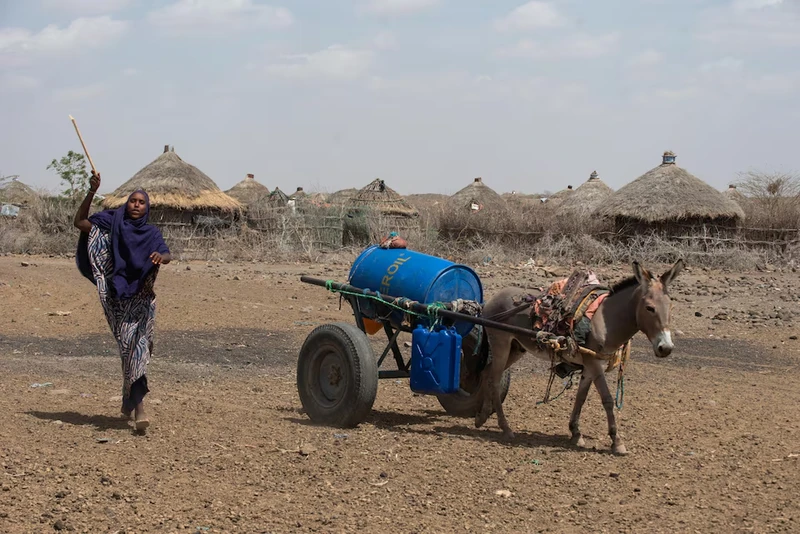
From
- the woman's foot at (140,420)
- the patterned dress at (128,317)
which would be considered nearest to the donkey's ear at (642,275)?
the patterned dress at (128,317)

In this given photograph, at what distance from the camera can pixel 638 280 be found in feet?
20.4

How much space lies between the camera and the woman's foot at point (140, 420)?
6262 millimetres

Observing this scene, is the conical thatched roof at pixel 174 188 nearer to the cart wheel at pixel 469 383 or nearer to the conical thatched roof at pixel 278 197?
the conical thatched roof at pixel 278 197

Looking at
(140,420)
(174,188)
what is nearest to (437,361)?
A: (140,420)

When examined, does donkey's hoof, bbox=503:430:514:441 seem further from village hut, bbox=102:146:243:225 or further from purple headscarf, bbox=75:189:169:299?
village hut, bbox=102:146:243:225

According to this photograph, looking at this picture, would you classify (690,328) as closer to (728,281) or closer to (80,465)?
(728,281)

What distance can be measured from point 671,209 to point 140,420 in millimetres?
→ 22683

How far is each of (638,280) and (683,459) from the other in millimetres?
1320

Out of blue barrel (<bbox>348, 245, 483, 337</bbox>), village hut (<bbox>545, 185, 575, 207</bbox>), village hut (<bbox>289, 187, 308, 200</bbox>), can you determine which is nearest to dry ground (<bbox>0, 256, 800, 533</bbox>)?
blue barrel (<bbox>348, 245, 483, 337</bbox>)

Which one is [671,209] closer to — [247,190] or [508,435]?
[508,435]

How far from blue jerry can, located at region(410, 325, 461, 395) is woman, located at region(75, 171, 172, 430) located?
207 centimetres

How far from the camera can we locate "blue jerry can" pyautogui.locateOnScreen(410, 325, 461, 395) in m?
6.70

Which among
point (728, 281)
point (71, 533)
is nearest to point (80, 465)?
point (71, 533)

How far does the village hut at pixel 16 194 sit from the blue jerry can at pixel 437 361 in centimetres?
3126
